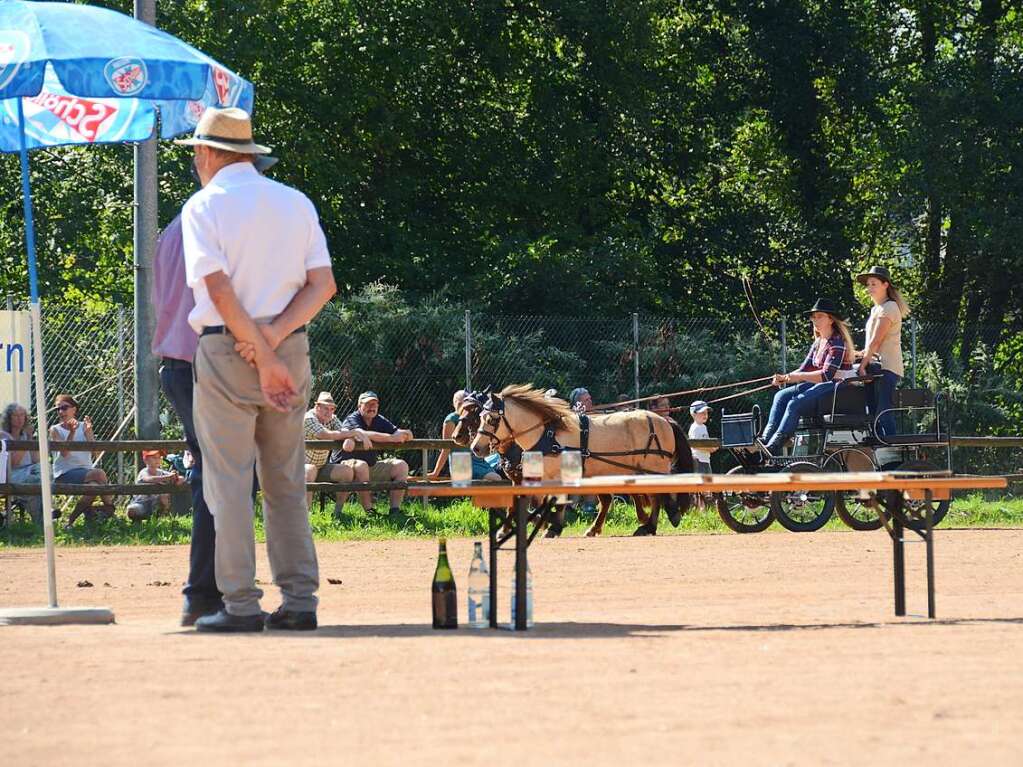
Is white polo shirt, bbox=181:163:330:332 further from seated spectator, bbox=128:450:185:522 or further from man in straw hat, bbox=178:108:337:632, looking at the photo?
seated spectator, bbox=128:450:185:522

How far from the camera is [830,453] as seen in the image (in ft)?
53.2

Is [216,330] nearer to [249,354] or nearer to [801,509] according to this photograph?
[249,354]

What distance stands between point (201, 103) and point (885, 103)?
76.5ft

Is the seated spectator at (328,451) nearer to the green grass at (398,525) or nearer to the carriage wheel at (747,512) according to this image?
the green grass at (398,525)

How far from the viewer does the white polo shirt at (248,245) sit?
7660mm

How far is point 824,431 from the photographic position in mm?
16359

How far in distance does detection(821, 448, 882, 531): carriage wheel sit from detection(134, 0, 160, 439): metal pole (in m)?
6.77

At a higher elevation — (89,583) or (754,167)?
(754,167)

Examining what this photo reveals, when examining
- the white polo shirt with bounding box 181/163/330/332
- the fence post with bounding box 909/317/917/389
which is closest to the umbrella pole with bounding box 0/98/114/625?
the white polo shirt with bounding box 181/163/330/332

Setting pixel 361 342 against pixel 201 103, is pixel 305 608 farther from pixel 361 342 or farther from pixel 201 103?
pixel 361 342

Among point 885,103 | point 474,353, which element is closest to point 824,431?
point 474,353

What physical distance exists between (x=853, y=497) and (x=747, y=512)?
1.68 meters

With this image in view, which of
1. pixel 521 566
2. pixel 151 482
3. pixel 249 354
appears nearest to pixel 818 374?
pixel 151 482

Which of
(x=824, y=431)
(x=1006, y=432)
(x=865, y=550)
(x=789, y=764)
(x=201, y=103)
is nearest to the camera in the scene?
(x=789, y=764)
